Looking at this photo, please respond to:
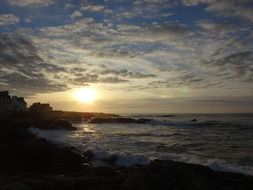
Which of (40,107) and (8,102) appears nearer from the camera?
(8,102)

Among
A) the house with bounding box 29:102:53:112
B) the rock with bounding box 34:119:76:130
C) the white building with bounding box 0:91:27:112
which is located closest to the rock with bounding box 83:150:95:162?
the rock with bounding box 34:119:76:130

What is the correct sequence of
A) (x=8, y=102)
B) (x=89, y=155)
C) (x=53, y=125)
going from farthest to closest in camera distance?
(x=8, y=102), (x=53, y=125), (x=89, y=155)

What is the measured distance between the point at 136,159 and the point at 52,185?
444 inches

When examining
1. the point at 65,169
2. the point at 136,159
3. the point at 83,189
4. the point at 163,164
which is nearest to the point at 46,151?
the point at 65,169

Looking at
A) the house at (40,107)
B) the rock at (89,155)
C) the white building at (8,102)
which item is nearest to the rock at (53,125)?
the rock at (89,155)

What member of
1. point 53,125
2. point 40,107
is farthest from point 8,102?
point 53,125

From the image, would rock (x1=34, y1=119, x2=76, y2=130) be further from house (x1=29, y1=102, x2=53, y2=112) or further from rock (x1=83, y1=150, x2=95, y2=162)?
house (x1=29, y1=102, x2=53, y2=112)

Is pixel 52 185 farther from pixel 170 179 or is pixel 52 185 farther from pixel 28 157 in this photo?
pixel 28 157

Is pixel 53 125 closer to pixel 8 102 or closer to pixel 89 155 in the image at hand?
pixel 89 155

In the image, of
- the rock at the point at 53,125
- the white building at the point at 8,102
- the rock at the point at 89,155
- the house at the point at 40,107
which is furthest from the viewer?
the house at the point at 40,107

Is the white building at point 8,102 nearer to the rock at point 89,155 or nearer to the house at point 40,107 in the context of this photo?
the house at point 40,107

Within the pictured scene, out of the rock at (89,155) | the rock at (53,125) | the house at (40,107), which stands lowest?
the rock at (89,155)

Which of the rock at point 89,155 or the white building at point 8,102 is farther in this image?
the white building at point 8,102

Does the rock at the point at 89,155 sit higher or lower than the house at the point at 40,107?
lower
